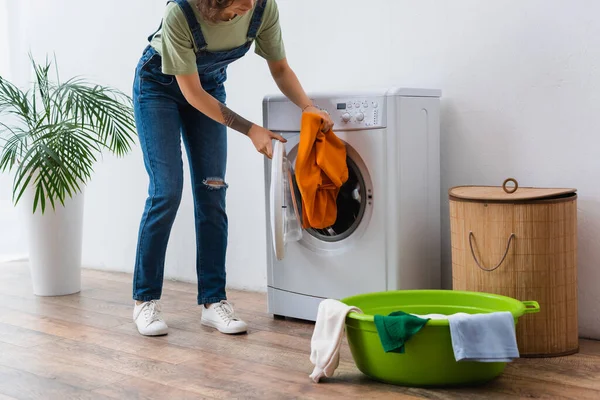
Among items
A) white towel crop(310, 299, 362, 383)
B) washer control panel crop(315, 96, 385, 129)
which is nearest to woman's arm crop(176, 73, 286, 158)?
washer control panel crop(315, 96, 385, 129)

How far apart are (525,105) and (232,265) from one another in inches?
56.5

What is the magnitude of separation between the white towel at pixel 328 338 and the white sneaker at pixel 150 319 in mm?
707

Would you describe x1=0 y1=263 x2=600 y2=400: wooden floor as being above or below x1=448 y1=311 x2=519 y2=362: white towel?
below

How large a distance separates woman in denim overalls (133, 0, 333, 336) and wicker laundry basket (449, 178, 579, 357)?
0.56m

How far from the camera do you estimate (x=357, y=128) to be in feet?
7.65

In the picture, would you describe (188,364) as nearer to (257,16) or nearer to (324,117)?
(324,117)

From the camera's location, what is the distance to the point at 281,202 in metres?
2.23

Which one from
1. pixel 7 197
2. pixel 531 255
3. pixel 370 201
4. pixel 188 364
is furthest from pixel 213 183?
pixel 7 197

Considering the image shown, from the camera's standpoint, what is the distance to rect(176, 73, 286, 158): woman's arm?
84.7 inches

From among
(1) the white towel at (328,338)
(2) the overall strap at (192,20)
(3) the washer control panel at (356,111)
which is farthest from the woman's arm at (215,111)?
(1) the white towel at (328,338)

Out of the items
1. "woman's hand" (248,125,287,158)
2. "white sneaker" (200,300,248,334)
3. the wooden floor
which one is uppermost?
"woman's hand" (248,125,287,158)

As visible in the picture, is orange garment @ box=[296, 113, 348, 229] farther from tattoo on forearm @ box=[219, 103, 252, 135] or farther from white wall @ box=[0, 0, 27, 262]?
white wall @ box=[0, 0, 27, 262]

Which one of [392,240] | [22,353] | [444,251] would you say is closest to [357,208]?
[392,240]

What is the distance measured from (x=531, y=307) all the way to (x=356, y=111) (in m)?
0.78
